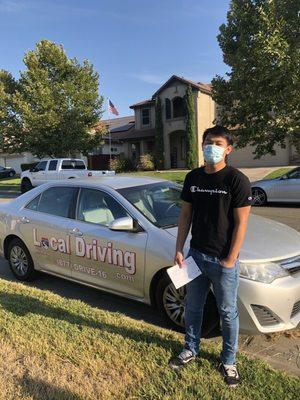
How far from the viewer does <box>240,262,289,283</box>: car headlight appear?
12.7 feet

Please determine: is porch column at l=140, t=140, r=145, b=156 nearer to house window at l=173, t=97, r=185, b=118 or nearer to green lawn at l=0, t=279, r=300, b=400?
house window at l=173, t=97, r=185, b=118

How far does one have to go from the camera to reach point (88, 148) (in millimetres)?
33062

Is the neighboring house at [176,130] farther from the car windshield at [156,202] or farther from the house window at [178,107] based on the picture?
the car windshield at [156,202]

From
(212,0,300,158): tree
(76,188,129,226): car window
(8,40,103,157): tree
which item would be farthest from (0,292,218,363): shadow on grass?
(8,40,103,157): tree

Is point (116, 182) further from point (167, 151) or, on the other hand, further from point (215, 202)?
point (167, 151)

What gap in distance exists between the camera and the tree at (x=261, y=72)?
1617 cm

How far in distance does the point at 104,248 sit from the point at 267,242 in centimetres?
177

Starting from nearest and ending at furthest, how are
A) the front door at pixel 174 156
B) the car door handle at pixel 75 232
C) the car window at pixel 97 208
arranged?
the car window at pixel 97 208, the car door handle at pixel 75 232, the front door at pixel 174 156

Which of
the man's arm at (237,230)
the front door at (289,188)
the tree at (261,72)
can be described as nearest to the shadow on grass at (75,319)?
the man's arm at (237,230)

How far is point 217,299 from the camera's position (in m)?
3.31

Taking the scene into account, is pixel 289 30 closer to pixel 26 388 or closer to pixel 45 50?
pixel 26 388

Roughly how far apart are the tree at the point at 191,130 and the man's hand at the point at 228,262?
3152 cm

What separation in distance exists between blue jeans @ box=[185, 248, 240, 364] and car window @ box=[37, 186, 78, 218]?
8.42 ft

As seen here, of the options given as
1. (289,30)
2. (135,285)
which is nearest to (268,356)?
(135,285)
